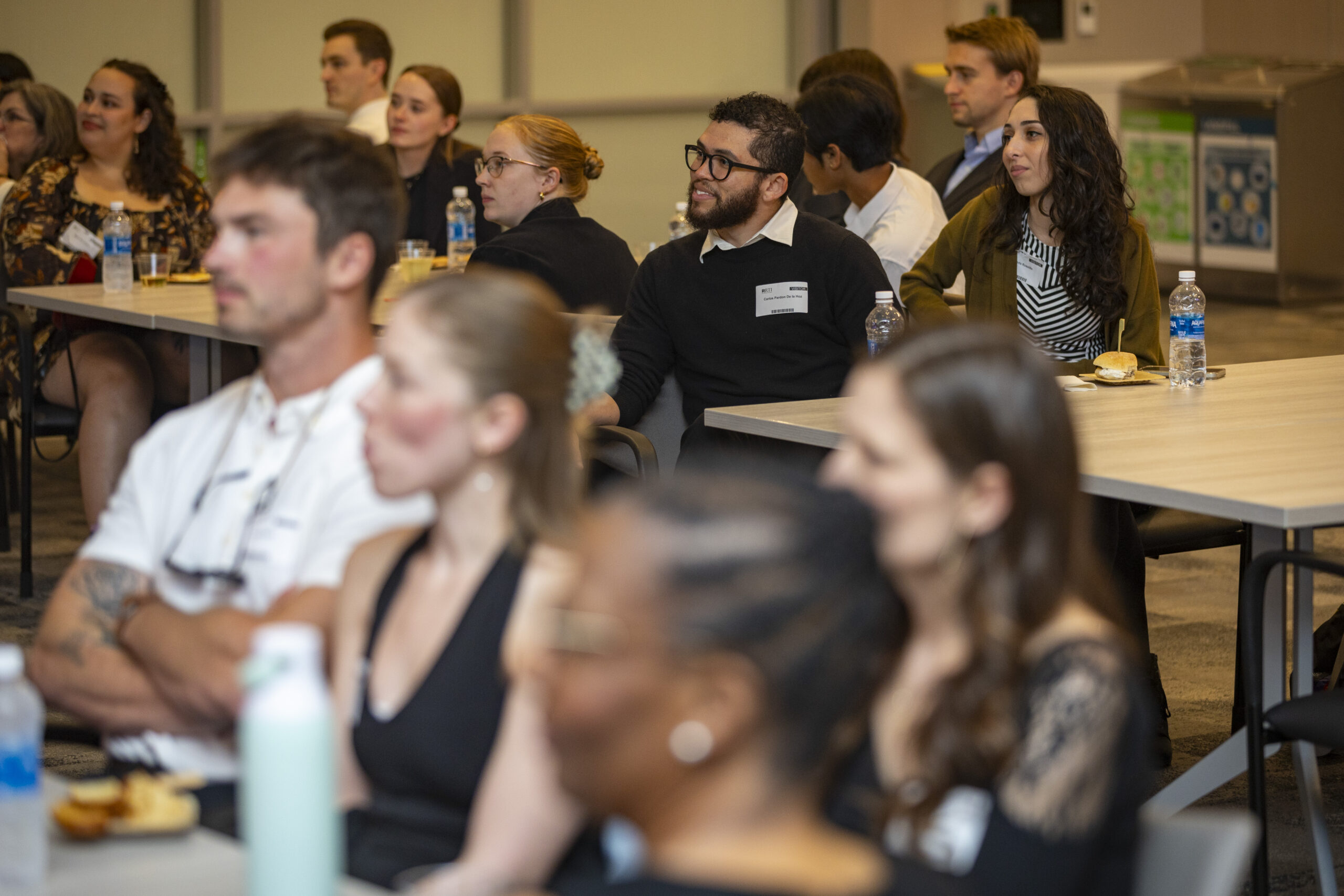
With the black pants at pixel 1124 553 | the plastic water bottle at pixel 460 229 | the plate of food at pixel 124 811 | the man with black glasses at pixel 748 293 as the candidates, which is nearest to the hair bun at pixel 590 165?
the plastic water bottle at pixel 460 229

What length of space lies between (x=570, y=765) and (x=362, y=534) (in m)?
0.96

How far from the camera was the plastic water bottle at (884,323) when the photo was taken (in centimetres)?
389

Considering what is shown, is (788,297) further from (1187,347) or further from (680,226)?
(680,226)

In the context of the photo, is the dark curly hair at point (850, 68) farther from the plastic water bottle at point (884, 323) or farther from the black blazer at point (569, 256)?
the plastic water bottle at point (884, 323)

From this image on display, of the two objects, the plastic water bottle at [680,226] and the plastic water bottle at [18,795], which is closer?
the plastic water bottle at [18,795]

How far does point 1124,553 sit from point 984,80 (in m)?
2.97

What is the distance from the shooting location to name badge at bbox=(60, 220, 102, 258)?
216 inches

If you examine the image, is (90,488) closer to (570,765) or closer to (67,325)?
(67,325)

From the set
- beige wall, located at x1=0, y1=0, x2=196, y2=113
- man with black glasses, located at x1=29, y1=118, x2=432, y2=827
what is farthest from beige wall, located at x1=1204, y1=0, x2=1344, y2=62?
man with black glasses, located at x1=29, y1=118, x2=432, y2=827

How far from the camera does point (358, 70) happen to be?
707 centimetres

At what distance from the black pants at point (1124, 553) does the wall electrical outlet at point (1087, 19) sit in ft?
31.8

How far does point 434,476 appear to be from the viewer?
1.73 meters

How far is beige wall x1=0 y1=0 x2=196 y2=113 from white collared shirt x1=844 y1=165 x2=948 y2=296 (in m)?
4.03

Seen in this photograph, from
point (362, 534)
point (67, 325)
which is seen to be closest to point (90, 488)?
point (67, 325)
